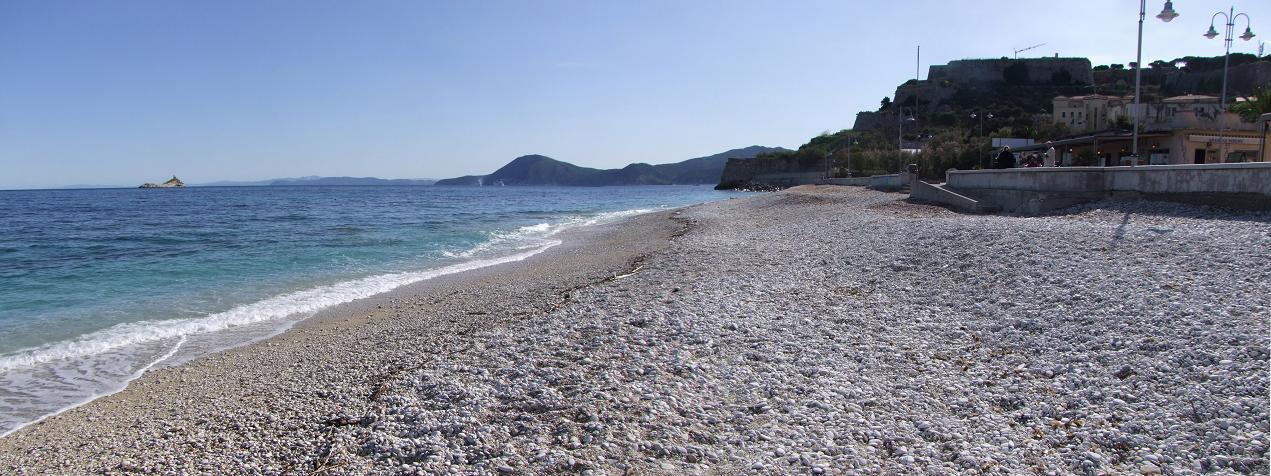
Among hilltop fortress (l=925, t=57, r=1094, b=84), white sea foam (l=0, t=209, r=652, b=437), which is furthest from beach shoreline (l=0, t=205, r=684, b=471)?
hilltop fortress (l=925, t=57, r=1094, b=84)

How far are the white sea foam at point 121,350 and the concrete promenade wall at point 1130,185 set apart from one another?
15.8 meters

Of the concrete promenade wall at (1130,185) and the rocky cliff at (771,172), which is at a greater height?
the rocky cliff at (771,172)

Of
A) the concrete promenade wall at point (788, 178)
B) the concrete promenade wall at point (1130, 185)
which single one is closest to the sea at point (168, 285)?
the concrete promenade wall at point (1130, 185)

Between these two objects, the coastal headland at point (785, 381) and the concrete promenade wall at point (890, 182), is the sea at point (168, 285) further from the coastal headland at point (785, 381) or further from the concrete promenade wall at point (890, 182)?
the concrete promenade wall at point (890, 182)

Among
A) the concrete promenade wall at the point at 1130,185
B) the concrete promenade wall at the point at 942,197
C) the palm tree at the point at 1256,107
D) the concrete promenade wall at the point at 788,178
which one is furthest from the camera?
the concrete promenade wall at the point at 788,178

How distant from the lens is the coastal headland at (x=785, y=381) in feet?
14.2

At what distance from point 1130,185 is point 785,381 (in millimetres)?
12963

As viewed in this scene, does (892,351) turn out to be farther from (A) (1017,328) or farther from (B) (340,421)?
(B) (340,421)

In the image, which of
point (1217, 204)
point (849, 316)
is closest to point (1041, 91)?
point (1217, 204)

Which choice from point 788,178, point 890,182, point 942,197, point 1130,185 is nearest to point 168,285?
point 1130,185

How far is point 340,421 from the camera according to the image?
5461mm

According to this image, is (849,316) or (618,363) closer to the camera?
(618,363)

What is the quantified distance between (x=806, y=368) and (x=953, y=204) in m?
18.6

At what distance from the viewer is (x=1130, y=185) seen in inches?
558
